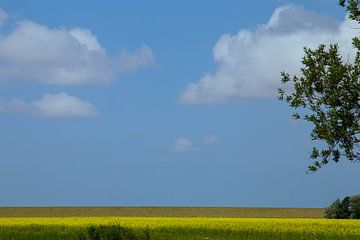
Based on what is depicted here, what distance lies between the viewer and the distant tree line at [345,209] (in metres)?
57.1

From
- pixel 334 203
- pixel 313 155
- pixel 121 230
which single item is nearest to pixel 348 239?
pixel 313 155

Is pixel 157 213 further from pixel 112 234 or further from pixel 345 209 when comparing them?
pixel 112 234

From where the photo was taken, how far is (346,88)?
30469mm

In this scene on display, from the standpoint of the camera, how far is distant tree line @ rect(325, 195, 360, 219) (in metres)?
57.1

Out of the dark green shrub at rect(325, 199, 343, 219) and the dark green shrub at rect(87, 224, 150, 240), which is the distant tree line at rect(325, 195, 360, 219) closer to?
the dark green shrub at rect(325, 199, 343, 219)

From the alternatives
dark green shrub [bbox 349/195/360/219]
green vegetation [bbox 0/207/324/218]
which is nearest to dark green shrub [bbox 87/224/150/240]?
dark green shrub [bbox 349/195/360/219]

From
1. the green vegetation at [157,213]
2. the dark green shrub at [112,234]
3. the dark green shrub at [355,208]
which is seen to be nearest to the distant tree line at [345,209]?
the dark green shrub at [355,208]

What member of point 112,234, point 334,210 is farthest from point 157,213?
point 112,234

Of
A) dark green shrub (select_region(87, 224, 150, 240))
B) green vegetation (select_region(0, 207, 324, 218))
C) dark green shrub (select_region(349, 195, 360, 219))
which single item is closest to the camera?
dark green shrub (select_region(87, 224, 150, 240))

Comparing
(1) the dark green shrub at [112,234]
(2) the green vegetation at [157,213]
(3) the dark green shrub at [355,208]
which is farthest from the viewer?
(2) the green vegetation at [157,213]

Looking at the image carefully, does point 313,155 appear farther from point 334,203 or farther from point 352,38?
point 334,203

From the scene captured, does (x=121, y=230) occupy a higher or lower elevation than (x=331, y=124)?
lower

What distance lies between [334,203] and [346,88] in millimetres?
30470

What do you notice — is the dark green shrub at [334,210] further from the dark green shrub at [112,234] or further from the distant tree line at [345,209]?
the dark green shrub at [112,234]
